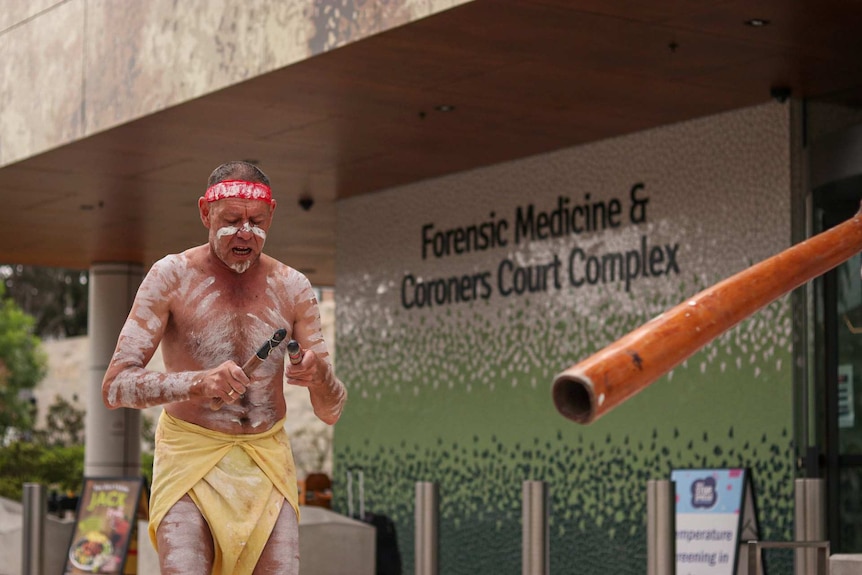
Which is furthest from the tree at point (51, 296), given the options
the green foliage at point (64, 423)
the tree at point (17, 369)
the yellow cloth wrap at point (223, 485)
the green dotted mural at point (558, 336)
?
the yellow cloth wrap at point (223, 485)

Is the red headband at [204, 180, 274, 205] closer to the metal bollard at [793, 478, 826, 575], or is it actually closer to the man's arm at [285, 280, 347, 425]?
the man's arm at [285, 280, 347, 425]

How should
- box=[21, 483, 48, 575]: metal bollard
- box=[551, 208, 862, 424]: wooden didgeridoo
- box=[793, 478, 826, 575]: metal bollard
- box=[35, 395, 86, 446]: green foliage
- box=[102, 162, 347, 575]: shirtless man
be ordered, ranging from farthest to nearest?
1. box=[35, 395, 86, 446]: green foliage
2. box=[21, 483, 48, 575]: metal bollard
3. box=[793, 478, 826, 575]: metal bollard
4. box=[102, 162, 347, 575]: shirtless man
5. box=[551, 208, 862, 424]: wooden didgeridoo

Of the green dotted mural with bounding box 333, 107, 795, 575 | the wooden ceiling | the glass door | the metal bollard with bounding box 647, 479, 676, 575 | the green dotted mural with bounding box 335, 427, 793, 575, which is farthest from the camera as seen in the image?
the green dotted mural with bounding box 333, 107, 795, 575

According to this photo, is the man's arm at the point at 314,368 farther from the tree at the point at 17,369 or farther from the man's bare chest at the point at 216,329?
the tree at the point at 17,369

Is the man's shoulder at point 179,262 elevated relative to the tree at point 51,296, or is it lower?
lower

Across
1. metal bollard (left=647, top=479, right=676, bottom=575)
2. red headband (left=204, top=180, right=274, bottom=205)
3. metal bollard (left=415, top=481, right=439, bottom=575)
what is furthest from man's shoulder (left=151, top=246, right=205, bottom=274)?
metal bollard (left=415, top=481, right=439, bottom=575)

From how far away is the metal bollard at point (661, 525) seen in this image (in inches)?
320

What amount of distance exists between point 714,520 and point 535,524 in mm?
3325

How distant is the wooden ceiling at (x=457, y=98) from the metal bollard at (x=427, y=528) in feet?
9.26

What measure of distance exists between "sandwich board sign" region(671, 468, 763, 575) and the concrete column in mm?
9796

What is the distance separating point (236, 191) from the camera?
4.96 meters

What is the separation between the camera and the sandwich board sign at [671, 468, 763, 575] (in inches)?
439

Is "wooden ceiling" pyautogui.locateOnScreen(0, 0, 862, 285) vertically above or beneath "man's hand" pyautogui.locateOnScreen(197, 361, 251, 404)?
above

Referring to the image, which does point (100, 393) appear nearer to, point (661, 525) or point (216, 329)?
point (661, 525)
